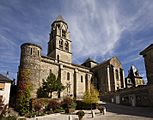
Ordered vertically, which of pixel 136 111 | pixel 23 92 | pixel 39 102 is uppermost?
pixel 23 92

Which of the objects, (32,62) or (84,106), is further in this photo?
(32,62)

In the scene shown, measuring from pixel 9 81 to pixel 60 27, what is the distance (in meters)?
25.9

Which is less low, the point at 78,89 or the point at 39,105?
the point at 78,89

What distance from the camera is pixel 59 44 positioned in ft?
150

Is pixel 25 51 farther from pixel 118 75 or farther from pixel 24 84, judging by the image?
pixel 118 75

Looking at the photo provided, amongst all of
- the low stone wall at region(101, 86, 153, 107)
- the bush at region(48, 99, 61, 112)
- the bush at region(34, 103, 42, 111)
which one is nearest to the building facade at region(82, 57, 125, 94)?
the low stone wall at region(101, 86, 153, 107)

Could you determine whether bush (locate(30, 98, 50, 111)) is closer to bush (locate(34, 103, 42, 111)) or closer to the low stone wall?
bush (locate(34, 103, 42, 111))

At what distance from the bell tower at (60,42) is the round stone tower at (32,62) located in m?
10.6

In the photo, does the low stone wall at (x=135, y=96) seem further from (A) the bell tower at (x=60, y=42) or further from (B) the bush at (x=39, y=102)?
(A) the bell tower at (x=60, y=42)

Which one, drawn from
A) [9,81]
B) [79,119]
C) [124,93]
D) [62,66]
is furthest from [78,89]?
[79,119]

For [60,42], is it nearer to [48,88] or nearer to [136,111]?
[48,88]

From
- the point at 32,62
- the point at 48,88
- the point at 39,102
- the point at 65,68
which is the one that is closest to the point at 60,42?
the point at 65,68

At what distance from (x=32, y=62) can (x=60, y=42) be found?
52.8ft

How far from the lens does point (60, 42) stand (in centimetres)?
4609
